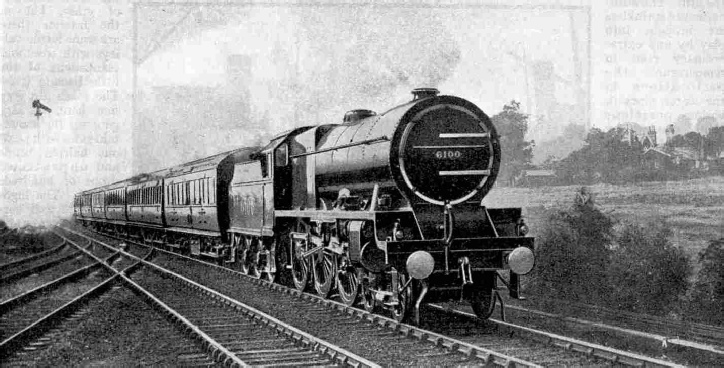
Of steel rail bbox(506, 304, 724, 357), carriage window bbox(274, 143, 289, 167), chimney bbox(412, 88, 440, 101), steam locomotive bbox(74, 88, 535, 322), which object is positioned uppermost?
chimney bbox(412, 88, 440, 101)

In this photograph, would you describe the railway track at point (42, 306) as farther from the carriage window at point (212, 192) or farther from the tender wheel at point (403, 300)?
the tender wheel at point (403, 300)

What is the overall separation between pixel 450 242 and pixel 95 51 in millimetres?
8999

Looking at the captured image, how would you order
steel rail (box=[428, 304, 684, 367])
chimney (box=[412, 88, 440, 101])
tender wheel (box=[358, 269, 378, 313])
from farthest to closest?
tender wheel (box=[358, 269, 378, 313]) < chimney (box=[412, 88, 440, 101]) < steel rail (box=[428, 304, 684, 367])

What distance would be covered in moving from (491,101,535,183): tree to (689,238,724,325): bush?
697 centimetres

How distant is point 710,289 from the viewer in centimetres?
1072

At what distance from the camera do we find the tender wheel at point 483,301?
859 centimetres

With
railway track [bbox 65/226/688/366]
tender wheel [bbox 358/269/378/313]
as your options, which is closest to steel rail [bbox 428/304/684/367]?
railway track [bbox 65/226/688/366]

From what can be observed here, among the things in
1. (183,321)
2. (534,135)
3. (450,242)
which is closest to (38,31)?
(183,321)

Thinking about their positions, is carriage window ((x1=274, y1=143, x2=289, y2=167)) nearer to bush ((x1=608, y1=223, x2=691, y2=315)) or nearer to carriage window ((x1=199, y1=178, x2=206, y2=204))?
carriage window ((x1=199, y1=178, x2=206, y2=204))

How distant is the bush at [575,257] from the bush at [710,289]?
1.70 m

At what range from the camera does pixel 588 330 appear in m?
8.26

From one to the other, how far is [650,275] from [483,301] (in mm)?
4666

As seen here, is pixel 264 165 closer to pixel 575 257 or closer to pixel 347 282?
pixel 347 282

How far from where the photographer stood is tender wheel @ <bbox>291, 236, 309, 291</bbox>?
11633 mm
